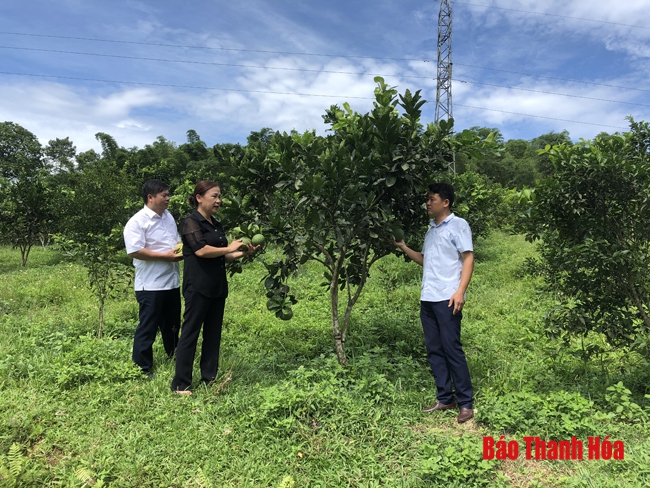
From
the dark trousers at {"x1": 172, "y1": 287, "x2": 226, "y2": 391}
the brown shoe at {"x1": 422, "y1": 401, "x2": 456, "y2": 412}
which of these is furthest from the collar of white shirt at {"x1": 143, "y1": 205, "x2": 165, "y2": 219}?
the brown shoe at {"x1": 422, "y1": 401, "x2": 456, "y2": 412}

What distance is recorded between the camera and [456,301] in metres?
2.86

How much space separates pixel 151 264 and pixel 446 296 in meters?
2.47

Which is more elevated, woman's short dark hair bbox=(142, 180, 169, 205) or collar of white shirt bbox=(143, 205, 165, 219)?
woman's short dark hair bbox=(142, 180, 169, 205)

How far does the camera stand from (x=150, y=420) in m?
2.88

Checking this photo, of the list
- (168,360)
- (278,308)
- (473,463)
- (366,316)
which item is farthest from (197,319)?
(366,316)

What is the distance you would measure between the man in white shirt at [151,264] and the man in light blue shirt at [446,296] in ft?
6.93

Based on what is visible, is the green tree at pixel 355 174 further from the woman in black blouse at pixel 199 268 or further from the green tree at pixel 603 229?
the green tree at pixel 603 229

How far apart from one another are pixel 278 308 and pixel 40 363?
231cm

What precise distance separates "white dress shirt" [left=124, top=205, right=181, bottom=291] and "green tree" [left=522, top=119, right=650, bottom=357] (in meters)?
3.07

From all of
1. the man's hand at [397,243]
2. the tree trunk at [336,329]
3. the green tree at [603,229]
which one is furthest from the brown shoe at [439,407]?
the man's hand at [397,243]

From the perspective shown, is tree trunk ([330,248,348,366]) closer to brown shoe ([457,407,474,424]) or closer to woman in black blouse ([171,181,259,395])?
woman in black blouse ([171,181,259,395])

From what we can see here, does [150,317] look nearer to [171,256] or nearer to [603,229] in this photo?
[171,256]

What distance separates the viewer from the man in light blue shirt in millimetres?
2920

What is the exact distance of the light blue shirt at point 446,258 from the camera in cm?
295
